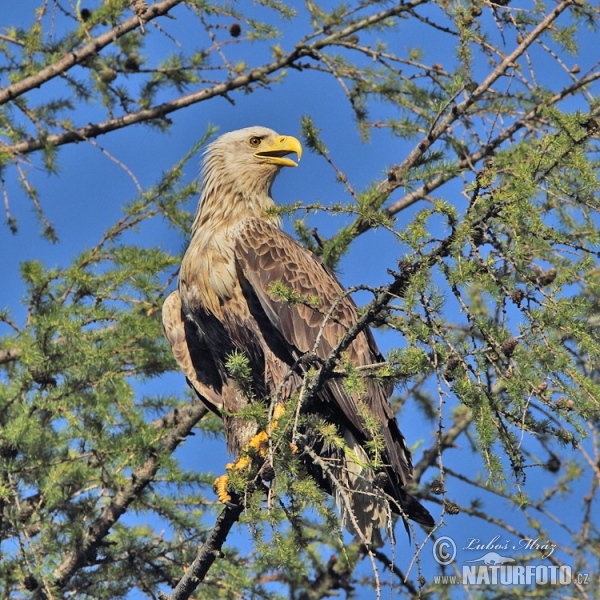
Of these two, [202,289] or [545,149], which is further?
[202,289]

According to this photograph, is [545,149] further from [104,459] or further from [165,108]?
[165,108]

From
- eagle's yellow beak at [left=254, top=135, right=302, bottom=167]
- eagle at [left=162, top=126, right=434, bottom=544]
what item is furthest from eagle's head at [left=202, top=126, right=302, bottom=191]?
eagle at [left=162, top=126, right=434, bottom=544]

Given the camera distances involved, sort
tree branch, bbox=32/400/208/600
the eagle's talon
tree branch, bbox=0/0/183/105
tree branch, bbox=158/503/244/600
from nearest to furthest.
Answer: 1. tree branch, bbox=158/503/244/600
2. the eagle's talon
3. tree branch, bbox=32/400/208/600
4. tree branch, bbox=0/0/183/105

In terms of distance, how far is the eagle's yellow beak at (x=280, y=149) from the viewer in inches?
225

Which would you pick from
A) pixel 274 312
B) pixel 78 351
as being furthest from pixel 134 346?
pixel 274 312

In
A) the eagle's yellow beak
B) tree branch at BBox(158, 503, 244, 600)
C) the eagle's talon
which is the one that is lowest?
tree branch at BBox(158, 503, 244, 600)

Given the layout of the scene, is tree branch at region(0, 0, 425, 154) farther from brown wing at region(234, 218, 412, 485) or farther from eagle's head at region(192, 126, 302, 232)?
brown wing at region(234, 218, 412, 485)

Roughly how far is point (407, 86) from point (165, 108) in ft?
7.98

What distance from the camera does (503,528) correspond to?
672cm

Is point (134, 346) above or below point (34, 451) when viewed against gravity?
above

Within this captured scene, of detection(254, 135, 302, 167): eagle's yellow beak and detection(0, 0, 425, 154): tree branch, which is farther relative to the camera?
detection(0, 0, 425, 154): tree branch

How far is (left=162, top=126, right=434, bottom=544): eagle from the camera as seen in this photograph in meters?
4.77

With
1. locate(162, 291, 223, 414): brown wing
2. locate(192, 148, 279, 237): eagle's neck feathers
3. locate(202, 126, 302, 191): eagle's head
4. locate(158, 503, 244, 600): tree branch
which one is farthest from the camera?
locate(202, 126, 302, 191): eagle's head

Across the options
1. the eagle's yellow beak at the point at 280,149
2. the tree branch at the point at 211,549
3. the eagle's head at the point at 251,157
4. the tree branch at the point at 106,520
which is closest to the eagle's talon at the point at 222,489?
the tree branch at the point at 211,549
